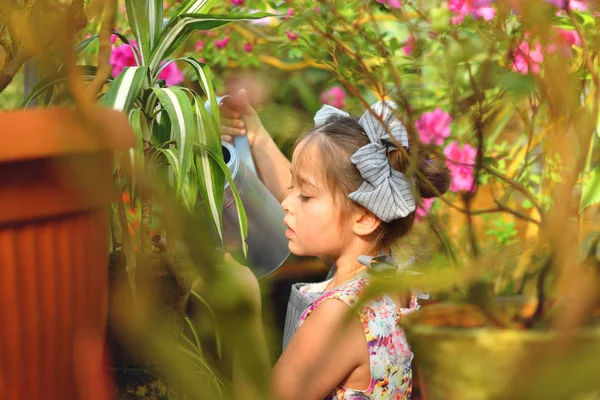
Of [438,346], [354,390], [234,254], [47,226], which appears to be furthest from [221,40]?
[438,346]

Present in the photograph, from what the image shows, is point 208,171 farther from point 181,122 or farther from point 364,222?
point 364,222

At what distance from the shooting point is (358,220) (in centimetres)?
148

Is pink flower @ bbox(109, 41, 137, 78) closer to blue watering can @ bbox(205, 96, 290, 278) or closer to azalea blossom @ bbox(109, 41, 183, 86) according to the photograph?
azalea blossom @ bbox(109, 41, 183, 86)

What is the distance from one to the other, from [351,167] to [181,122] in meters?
0.36

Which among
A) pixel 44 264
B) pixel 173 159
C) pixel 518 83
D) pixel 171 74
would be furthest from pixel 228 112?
pixel 518 83

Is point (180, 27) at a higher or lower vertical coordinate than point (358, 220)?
higher

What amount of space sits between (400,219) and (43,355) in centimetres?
95

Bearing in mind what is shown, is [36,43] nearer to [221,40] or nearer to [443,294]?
[443,294]

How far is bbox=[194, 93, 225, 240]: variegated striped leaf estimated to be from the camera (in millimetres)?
1411

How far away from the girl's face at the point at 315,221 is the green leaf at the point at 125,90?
37 centimetres

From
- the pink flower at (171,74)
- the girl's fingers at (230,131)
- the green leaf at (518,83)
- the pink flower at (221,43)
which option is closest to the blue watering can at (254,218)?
the girl's fingers at (230,131)

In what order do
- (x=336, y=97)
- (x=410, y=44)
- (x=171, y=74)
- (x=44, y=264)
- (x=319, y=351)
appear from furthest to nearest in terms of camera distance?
1. (x=336, y=97)
2. (x=171, y=74)
3. (x=410, y=44)
4. (x=319, y=351)
5. (x=44, y=264)

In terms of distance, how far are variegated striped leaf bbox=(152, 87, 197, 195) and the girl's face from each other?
10.4 inches

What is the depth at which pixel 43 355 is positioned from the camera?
2.32ft
